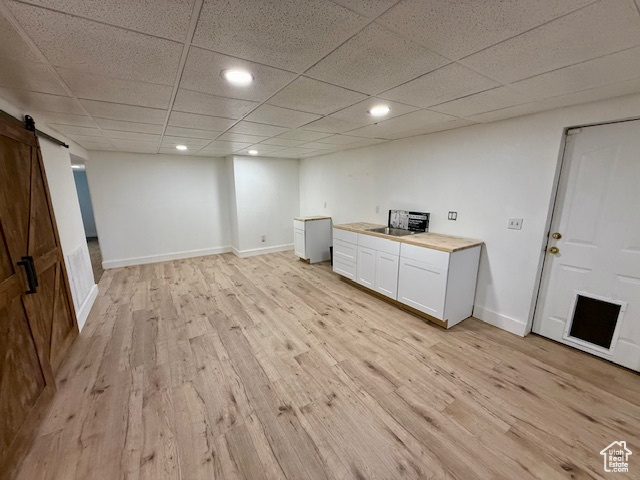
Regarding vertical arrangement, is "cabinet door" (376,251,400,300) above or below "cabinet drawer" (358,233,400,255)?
below

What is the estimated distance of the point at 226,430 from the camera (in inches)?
65.7

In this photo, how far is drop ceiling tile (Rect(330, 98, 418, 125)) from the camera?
6.90 feet

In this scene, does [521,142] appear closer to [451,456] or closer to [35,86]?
[451,456]

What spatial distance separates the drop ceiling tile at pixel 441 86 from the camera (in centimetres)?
156

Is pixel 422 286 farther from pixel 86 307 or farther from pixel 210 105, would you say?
pixel 86 307

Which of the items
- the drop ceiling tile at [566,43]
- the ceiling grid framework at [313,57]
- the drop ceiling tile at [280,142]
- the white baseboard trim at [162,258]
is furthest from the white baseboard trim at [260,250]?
the drop ceiling tile at [566,43]

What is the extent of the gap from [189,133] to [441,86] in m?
2.86

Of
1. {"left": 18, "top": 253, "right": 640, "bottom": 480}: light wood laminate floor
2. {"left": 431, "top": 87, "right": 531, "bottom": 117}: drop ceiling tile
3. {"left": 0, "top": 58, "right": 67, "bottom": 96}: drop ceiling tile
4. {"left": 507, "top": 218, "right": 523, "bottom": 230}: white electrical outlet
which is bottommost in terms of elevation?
{"left": 18, "top": 253, "right": 640, "bottom": 480}: light wood laminate floor

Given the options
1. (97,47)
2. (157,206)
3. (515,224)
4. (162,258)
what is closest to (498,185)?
(515,224)

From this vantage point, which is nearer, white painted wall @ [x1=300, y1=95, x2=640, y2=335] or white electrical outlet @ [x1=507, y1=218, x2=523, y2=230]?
white painted wall @ [x1=300, y1=95, x2=640, y2=335]

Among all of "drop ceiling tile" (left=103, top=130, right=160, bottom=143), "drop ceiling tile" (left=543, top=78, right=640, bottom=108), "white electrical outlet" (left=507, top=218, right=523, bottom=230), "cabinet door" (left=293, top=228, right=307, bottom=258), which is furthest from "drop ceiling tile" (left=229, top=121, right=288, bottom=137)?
"white electrical outlet" (left=507, top=218, right=523, bottom=230)

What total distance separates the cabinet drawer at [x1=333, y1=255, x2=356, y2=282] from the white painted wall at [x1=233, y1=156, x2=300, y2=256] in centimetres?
225

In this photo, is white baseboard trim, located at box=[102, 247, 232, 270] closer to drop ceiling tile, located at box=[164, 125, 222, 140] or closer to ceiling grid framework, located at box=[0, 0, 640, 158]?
drop ceiling tile, located at box=[164, 125, 222, 140]

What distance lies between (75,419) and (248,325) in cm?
148
